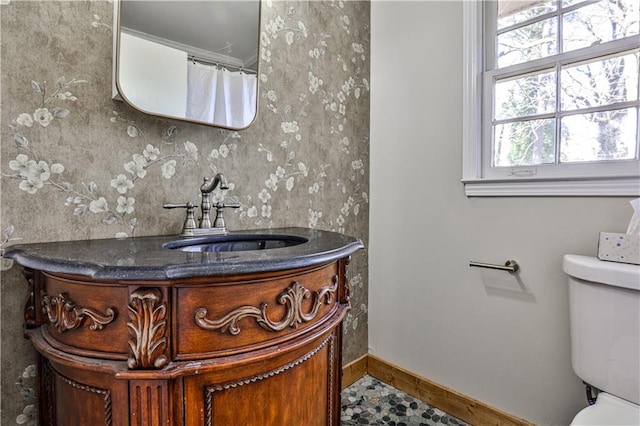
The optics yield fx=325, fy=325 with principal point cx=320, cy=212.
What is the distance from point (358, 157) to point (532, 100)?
79 cm

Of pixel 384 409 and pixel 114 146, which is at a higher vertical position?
pixel 114 146

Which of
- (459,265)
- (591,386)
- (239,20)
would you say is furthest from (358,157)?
(591,386)

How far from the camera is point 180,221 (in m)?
1.10

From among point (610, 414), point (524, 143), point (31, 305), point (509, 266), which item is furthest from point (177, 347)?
point (524, 143)

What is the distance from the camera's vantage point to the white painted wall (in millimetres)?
1193

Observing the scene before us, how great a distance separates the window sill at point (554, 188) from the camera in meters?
1.04

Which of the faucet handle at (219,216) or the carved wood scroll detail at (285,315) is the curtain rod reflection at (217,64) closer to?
the faucet handle at (219,216)

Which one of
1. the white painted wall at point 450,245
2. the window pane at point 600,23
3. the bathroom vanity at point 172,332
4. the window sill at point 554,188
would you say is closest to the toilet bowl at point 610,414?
the white painted wall at point 450,245

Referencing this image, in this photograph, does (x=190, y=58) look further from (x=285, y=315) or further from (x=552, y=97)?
(x=552, y=97)

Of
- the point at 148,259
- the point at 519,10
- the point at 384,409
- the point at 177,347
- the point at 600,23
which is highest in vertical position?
the point at 519,10

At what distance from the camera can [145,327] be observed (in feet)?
1.90

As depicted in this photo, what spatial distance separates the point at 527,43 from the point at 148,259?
157cm

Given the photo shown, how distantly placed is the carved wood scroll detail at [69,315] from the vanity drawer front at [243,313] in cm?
14

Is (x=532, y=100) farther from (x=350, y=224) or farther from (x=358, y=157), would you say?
(x=350, y=224)
